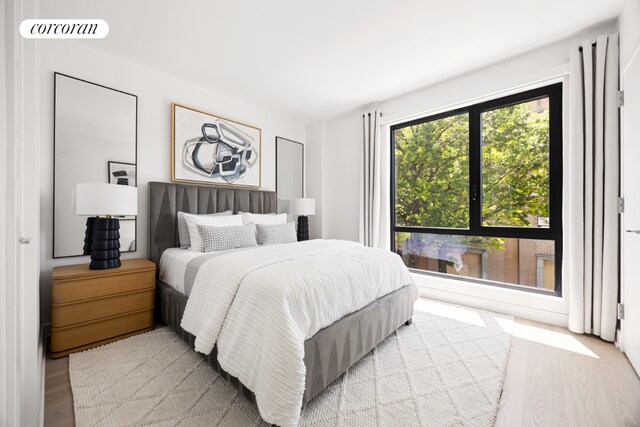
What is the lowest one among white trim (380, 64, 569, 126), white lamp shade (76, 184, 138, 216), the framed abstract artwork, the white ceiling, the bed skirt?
the bed skirt

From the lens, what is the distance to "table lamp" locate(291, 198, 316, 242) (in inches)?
153


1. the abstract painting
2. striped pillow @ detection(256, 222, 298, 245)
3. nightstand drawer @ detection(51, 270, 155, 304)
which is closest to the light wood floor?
nightstand drawer @ detection(51, 270, 155, 304)

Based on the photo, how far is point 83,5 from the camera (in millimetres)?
1946

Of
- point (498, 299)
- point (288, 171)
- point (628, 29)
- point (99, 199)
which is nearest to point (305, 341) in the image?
point (99, 199)

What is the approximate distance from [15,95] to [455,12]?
103 inches

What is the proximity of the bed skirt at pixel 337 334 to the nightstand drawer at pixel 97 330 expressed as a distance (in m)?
0.17

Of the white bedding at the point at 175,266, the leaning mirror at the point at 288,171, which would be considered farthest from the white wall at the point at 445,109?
the white bedding at the point at 175,266

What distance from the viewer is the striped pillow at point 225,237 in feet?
8.09

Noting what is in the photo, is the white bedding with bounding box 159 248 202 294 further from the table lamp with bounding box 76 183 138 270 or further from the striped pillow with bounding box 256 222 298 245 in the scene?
the striped pillow with bounding box 256 222 298 245

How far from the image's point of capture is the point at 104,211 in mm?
1985

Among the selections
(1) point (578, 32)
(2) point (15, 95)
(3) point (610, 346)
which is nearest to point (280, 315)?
(2) point (15, 95)

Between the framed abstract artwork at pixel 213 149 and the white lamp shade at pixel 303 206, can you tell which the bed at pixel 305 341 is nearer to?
the framed abstract artwork at pixel 213 149

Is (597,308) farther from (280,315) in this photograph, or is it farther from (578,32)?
(280,315)

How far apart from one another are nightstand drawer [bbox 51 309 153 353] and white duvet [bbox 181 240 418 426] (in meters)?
0.75
